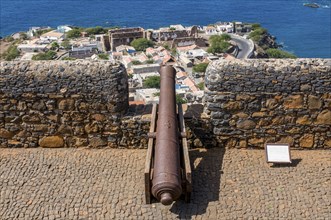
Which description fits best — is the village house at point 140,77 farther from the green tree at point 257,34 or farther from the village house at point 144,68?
the green tree at point 257,34

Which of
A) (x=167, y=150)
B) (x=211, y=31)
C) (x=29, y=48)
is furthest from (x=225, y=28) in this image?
(x=167, y=150)

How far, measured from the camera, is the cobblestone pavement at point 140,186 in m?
5.58

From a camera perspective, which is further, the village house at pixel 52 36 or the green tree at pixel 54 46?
the village house at pixel 52 36

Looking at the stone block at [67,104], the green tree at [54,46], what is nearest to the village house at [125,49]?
the green tree at [54,46]

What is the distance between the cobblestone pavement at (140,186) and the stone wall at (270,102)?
0.99 feet

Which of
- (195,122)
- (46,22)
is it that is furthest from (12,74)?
(46,22)

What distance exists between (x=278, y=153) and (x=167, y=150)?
2.17 metres

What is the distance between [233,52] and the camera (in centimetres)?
8294

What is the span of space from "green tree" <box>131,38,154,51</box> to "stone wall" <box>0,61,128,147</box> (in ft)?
256

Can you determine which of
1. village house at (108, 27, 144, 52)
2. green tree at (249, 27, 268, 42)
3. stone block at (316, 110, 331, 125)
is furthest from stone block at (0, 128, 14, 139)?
green tree at (249, 27, 268, 42)

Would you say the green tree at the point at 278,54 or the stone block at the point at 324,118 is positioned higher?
the stone block at the point at 324,118

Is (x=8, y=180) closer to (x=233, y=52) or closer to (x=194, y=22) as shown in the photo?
(x=233, y=52)

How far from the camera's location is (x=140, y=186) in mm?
6074

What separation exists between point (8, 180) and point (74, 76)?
1.90 m
